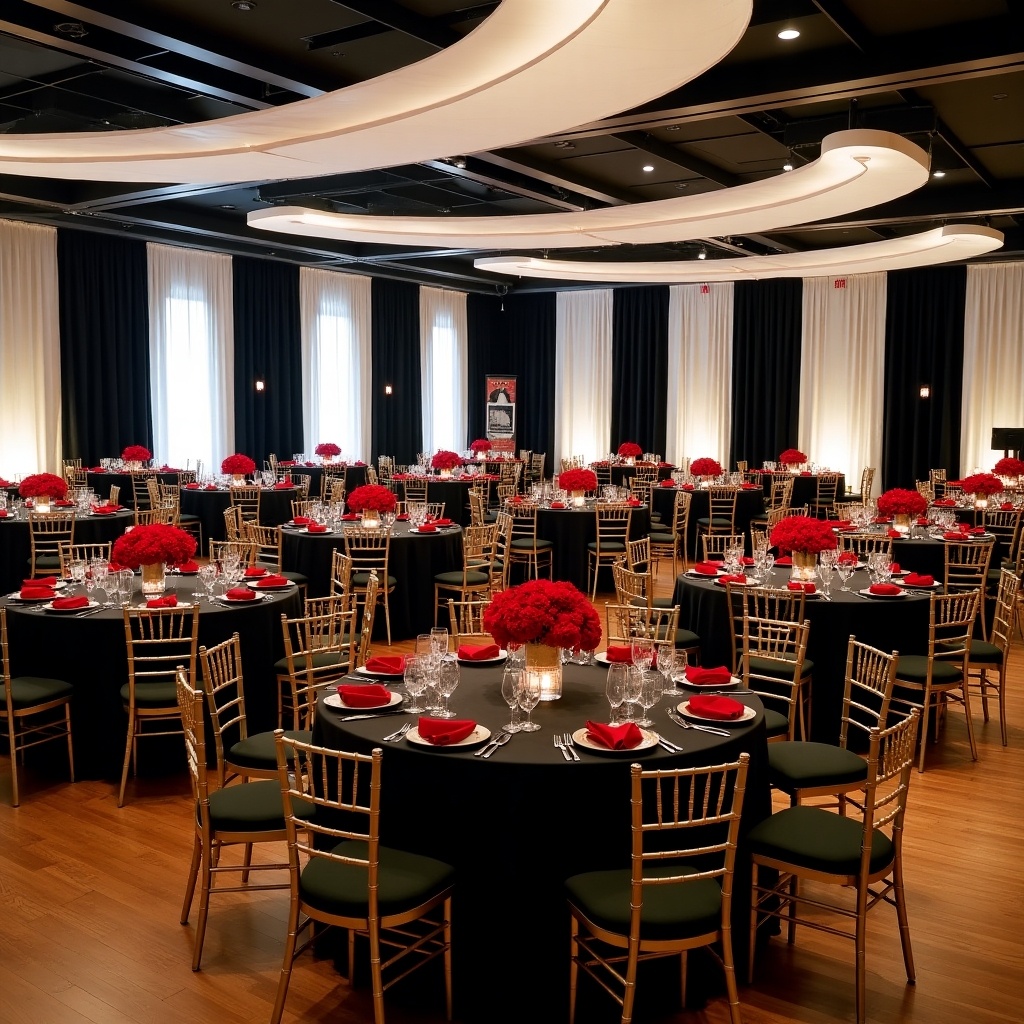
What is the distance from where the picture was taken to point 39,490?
9.14m

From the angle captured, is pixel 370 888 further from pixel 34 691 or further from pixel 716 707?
pixel 34 691

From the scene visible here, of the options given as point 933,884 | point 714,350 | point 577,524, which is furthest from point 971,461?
point 933,884

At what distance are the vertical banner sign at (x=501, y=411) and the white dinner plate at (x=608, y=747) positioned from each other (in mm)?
17813

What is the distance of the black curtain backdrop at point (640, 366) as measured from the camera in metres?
19.8

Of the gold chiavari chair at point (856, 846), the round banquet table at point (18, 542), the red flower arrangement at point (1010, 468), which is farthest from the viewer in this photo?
the red flower arrangement at point (1010, 468)

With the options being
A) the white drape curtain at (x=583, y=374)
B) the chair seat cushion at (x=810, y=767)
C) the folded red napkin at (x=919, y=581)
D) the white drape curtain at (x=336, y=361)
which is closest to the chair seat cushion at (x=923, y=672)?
the folded red napkin at (x=919, y=581)

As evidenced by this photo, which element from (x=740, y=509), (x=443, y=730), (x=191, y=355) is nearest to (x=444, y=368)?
(x=191, y=355)

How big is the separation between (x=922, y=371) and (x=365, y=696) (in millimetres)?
15360

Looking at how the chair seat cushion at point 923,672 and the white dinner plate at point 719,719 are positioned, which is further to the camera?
the chair seat cushion at point 923,672

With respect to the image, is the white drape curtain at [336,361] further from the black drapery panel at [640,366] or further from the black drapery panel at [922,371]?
the black drapery panel at [922,371]

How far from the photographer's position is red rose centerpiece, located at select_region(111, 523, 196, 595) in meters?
5.79

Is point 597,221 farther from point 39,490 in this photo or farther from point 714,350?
point 714,350

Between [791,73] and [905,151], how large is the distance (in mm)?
1030

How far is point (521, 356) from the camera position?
21828mm
